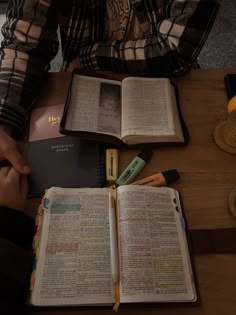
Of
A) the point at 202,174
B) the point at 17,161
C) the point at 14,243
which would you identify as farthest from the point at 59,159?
the point at 202,174

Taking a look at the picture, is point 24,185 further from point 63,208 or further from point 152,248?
point 152,248

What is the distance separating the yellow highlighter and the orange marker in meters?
0.04

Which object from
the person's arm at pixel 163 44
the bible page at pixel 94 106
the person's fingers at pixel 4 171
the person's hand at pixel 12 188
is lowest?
the person's fingers at pixel 4 171

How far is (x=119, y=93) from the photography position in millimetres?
719

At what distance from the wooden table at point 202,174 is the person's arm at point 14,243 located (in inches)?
1.4

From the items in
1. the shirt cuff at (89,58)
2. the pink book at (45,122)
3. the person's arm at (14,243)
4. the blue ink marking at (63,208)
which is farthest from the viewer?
the shirt cuff at (89,58)

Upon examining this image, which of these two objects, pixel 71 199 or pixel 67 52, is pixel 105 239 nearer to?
pixel 71 199

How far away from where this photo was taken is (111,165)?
0.62 meters

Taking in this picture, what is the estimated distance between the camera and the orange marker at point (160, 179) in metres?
0.59

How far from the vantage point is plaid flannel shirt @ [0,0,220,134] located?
2.26ft

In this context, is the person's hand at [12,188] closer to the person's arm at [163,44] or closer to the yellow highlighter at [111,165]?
Answer: the yellow highlighter at [111,165]

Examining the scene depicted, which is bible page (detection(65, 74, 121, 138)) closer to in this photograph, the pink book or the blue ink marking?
the pink book

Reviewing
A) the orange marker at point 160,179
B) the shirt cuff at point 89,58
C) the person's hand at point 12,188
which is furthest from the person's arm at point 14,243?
the shirt cuff at point 89,58

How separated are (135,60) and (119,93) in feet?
0.34
